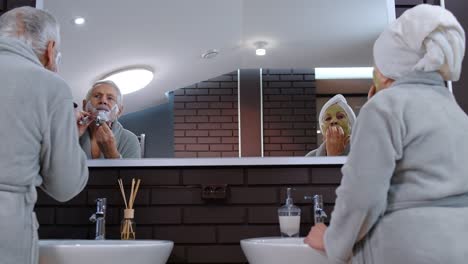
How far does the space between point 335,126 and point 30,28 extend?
1.32m

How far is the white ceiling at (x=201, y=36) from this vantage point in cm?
218

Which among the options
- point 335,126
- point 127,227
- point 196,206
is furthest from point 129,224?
point 335,126

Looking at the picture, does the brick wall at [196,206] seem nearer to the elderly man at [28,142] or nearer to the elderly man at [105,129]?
the elderly man at [105,129]

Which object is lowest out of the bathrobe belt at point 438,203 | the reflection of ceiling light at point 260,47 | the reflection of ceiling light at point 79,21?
the bathrobe belt at point 438,203

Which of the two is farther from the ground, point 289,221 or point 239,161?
point 239,161

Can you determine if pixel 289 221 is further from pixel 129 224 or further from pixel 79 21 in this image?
pixel 79 21

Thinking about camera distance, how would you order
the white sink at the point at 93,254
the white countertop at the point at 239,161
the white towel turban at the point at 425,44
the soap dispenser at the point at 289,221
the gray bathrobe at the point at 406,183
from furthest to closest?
the white countertop at the point at 239,161 < the soap dispenser at the point at 289,221 < the white sink at the point at 93,254 < the white towel turban at the point at 425,44 < the gray bathrobe at the point at 406,183

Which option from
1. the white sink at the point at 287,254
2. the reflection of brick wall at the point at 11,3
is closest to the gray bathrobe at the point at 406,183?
the white sink at the point at 287,254

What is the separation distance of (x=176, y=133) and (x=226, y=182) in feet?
1.03

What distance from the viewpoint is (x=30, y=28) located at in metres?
1.43

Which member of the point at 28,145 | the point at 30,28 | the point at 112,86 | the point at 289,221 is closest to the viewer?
the point at 28,145

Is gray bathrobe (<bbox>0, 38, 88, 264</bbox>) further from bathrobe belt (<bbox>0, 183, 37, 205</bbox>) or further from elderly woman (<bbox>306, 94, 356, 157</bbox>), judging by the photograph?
elderly woman (<bbox>306, 94, 356, 157</bbox>)

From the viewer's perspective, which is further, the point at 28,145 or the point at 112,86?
the point at 112,86

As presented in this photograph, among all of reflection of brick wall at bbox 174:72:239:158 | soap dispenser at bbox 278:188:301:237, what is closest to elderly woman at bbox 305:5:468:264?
soap dispenser at bbox 278:188:301:237
